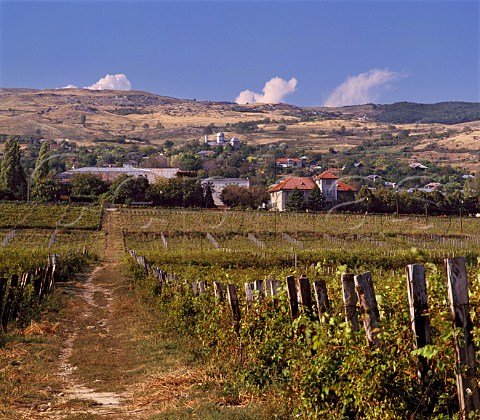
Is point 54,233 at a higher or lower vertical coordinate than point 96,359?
lower

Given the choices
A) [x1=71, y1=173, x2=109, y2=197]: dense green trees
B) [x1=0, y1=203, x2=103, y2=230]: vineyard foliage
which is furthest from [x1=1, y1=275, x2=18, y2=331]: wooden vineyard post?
[x1=71, y1=173, x2=109, y2=197]: dense green trees

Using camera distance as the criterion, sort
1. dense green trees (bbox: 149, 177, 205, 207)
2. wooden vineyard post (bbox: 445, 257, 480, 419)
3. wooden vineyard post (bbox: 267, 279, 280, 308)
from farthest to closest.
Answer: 1. dense green trees (bbox: 149, 177, 205, 207)
2. wooden vineyard post (bbox: 267, 279, 280, 308)
3. wooden vineyard post (bbox: 445, 257, 480, 419)

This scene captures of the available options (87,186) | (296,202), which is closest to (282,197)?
(296,202)

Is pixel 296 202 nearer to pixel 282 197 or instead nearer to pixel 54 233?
pixel 282 197

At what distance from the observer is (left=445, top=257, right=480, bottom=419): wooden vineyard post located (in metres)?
5.49

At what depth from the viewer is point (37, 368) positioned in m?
12.2

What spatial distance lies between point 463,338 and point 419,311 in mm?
586

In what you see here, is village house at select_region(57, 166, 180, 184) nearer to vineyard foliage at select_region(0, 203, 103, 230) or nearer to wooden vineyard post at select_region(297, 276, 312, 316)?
vineyard foliage at select_region(0, 203, 103, 230)

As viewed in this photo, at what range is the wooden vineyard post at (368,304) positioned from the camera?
6430 mm

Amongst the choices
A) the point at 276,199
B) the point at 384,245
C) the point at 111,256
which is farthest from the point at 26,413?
the point at 276,199

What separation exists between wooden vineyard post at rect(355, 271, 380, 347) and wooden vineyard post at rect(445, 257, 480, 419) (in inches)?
39.3

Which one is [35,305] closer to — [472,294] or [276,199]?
[472,294]

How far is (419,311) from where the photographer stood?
6.04 meters

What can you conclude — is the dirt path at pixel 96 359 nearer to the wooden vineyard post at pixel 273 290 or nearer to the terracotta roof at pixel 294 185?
the wooden vineyard post at pixel 273 290
